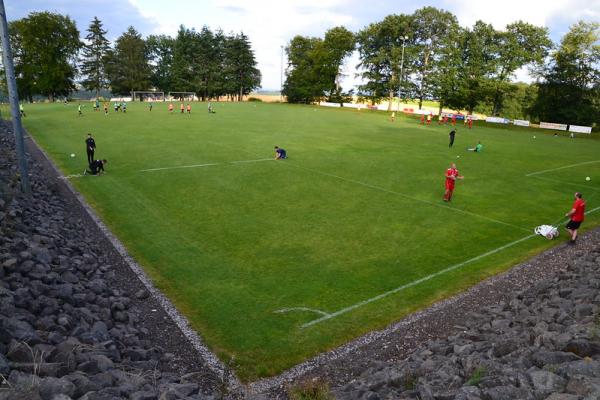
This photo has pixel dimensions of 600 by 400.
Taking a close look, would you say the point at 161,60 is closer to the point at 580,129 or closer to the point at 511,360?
the point at 580,129

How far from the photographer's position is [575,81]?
225 ft

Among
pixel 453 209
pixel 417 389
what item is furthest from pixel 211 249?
pixel 453 209

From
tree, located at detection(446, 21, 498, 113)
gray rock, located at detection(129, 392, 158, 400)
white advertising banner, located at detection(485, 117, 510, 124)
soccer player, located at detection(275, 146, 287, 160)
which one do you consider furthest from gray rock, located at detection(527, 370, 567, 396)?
tree, located at detection(446, 21, 498, 113)

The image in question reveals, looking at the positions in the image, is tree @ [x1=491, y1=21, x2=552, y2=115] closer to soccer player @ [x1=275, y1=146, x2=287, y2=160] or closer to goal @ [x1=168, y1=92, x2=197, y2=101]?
soccer player @ [x1=275, y1=146, x2=287, y2=160]

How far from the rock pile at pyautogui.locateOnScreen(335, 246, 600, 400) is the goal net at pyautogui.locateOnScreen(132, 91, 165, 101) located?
102555 millimetres

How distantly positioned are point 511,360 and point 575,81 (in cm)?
7771

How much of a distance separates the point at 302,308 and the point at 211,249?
15.0ft

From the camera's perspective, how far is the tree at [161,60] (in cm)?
11197

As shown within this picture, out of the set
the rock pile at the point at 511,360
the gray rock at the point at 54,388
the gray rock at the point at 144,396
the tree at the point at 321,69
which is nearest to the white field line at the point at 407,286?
the rock pile at the point at 511,360

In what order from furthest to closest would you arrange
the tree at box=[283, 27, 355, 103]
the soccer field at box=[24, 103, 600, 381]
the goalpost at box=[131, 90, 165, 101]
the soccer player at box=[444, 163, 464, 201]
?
1. the tree at box=[283, 27, 355, 103]
2. the goalpost at box=[131, 90, 165, 101]
3. the soccer player at box=[444, 163, 464, 201]
4. the soccer field at box=[24, 103, 600, 381]

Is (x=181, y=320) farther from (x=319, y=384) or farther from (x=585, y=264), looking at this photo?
(x=585, y=264)

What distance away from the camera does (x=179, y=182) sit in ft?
71.5

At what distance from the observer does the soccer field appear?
10008 millimetres

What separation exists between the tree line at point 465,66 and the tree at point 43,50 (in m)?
53.4
